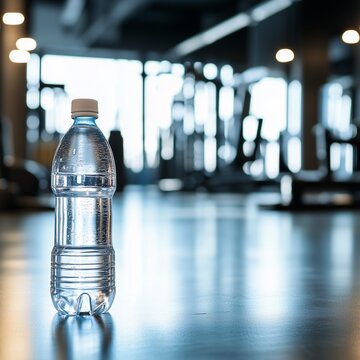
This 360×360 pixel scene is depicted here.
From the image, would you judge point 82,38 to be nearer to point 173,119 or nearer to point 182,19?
point 182,19

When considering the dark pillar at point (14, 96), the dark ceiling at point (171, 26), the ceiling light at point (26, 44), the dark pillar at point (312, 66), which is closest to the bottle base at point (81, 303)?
the ceiling light at point (26, 44)

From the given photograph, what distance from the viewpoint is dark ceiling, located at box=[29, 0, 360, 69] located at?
1455 cm

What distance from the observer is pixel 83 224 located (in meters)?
1.41

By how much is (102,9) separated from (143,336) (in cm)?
1407

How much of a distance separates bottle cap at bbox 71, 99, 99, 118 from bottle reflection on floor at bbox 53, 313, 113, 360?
35 centimetres

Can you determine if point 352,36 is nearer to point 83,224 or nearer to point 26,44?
point 26,44

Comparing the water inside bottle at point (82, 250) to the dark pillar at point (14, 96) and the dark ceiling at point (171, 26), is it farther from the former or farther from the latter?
the dark ceiling at point (171, 26)

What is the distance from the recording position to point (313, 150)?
1474cm

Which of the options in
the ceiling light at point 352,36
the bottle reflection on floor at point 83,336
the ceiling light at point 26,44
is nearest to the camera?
the bottle reflection on floor at point 83,336

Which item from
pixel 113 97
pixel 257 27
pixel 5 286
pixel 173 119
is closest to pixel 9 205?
pixel 5 286

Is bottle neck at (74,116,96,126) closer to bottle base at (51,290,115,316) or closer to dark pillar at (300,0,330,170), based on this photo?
bottle base at (51,290,115,316)

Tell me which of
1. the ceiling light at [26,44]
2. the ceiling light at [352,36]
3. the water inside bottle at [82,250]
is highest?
the ceiling light at [26,44]

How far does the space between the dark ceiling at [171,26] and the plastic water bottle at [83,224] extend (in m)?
13.2

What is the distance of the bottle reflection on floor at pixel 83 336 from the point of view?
3.27 ft
